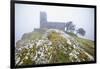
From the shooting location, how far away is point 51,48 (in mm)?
2225

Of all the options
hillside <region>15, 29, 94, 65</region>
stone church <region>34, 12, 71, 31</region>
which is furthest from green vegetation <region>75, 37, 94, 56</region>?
stone church <region>34, 12, 71, 31</region>

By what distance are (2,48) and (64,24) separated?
80 centimetres

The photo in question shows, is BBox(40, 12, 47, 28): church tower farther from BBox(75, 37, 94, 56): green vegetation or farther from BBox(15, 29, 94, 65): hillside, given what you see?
BBox(75, 37, 94, 56): green vegetation

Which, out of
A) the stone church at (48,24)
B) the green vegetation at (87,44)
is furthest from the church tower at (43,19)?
the green vegetation at (87,44)

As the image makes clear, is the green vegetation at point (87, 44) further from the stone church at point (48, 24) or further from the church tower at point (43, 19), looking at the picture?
the church tower at point (43, 19)

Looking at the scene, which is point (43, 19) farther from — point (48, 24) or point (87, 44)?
point (87, 44)

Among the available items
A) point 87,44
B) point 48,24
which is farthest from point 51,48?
point 87,44

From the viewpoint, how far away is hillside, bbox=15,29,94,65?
6.95 ft

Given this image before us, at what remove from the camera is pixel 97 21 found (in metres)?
2.47

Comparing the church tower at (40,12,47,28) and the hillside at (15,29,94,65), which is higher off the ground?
the church tower at (40,12,47,28)

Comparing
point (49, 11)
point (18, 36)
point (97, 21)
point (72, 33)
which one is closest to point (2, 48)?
point (18, 36)

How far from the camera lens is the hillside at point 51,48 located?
2.12 m

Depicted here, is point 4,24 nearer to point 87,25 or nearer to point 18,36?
point 18,36

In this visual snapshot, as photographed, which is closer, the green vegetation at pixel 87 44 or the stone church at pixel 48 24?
the stone church at pixel 48 24
